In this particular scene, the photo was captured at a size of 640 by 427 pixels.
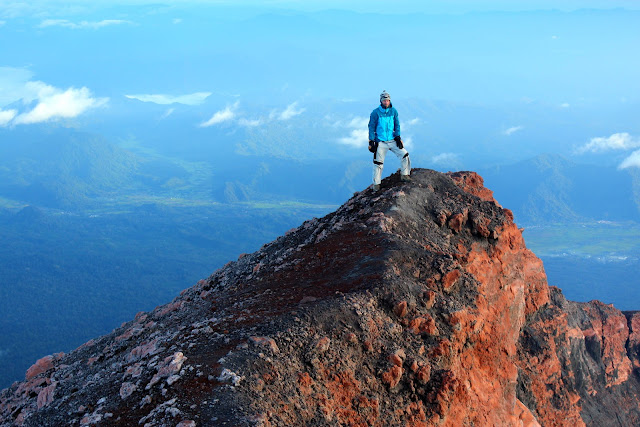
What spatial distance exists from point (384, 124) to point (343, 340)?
359 inches

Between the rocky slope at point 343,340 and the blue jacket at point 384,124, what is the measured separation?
1.84 meters

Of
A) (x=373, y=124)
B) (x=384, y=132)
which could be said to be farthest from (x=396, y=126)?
(x=373, y=124)

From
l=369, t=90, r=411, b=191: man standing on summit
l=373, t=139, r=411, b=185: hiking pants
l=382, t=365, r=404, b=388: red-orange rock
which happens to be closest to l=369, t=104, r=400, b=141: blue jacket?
l=369, t=90, r=411, b=191: man standing on summit

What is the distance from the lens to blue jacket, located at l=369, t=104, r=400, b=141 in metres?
19.0

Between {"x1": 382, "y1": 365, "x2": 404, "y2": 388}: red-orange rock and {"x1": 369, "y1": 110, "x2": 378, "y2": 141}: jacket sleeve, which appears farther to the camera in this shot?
{"x1": 369, "y1": 110, "x2": 378, "y2": 141}: jacket sleeve

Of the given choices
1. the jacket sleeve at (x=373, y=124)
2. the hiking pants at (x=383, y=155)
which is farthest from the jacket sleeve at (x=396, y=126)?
the jacket sleeve at (x=373, y=124)

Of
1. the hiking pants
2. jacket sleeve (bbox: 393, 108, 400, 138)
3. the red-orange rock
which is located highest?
jacket sleeve (bbox: 393, 108, 400, 138)

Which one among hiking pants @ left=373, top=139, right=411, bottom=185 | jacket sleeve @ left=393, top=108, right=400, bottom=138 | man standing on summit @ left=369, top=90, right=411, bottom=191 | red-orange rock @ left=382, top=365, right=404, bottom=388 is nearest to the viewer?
red-orange rock @ left=382, top=365, right=404, bottom=388

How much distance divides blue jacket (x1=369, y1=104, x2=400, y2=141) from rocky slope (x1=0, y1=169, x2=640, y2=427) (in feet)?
6.04

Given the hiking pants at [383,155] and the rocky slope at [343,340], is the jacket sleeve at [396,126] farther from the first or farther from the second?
the rocky slope at [343,340]

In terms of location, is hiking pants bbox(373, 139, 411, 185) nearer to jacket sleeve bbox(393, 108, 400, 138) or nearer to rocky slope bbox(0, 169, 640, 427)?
jacket sleeve bbox(393, 108, 400, 138)

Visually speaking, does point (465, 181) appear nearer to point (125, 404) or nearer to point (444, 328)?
point (444, 328)

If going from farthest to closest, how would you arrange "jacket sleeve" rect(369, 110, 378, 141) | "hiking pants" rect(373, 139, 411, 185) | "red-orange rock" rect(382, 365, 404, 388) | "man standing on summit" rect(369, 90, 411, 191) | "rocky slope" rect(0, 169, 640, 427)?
"hiking pants" rect(373, 139, 411, 185), "jacket sleeve" rect(369, 110, 378, 141), "man standing on summit" rect(369, 90, 411, 191), "red-orange rock" rect(382, 365, 404, 388), "rocky slope" rect(0, 169, 640, 427)

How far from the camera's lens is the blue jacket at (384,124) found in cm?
1903
